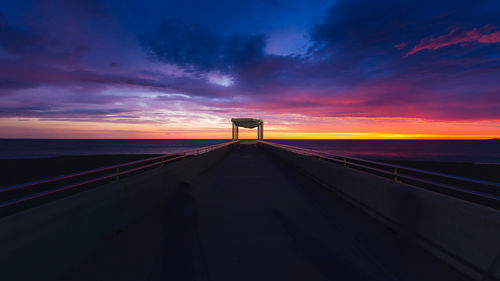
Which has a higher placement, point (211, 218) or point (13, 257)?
point (13, 257)

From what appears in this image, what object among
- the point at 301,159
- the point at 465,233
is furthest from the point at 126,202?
the point at 301,159

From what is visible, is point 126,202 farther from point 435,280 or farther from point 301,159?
point 301,159

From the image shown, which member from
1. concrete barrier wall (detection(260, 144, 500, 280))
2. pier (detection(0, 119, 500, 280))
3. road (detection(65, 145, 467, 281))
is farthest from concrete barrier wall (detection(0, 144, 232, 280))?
concrete barrier wall (detection(260, 144, 500, 280))

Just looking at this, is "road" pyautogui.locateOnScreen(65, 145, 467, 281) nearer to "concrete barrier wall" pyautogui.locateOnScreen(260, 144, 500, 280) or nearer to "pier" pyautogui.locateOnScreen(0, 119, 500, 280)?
"pier" pyautogui.locateOnScreen(0, 119, 500, 280)

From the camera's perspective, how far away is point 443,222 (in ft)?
11.9

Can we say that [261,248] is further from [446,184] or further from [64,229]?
[446,184]

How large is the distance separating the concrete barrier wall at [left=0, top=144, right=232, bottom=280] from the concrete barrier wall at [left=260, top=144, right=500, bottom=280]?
5345 millimetres

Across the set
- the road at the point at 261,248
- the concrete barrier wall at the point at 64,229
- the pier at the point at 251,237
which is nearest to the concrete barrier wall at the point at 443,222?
the pier at the point at 251,237

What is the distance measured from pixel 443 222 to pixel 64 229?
551 centimetres

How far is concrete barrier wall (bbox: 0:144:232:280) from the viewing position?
2547 millimetres

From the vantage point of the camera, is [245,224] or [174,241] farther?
[245,224]

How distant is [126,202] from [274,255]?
3.31 m

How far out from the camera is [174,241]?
432 cm

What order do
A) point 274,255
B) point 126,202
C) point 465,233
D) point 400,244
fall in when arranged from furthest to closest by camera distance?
point 126,202 < point 400,244 < point 274,255 < point 465,233
